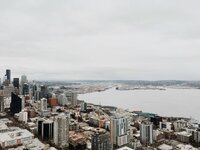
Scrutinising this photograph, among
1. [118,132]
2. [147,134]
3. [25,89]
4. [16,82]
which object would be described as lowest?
[147,134]

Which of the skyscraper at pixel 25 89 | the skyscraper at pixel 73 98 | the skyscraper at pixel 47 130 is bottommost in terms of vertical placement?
the skyscraper at pixel 47 130

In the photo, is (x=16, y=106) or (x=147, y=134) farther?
(x=16, y=106)

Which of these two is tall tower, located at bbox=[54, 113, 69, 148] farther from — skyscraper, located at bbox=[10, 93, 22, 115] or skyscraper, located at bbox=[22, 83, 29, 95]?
skyscraper, located at bbox=[22, 83, 29, 95]

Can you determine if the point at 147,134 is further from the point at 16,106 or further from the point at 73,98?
the point at 73,98

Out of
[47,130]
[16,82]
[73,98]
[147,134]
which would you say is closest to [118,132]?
[147,134]

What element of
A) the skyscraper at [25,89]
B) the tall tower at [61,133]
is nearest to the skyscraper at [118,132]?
the tall tower at [61,133]

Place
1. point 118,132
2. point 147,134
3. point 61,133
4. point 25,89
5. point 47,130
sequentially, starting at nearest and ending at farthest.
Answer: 1. point 118,132
2. point 61,133
3. point 147,134
4. point 47,130
5. point 25,89

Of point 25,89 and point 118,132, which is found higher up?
point 25,89

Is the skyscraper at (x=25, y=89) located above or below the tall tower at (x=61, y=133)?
above

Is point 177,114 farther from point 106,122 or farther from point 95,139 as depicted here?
point 95,139

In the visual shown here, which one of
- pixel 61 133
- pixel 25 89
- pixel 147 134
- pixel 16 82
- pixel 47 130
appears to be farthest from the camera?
pixel 16 82

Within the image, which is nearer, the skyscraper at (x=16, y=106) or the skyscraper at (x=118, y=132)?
the skyscraper at (x=118, y=132)

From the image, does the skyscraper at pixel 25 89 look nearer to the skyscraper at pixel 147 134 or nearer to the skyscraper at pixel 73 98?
the skyscraper at pixel 73 98
